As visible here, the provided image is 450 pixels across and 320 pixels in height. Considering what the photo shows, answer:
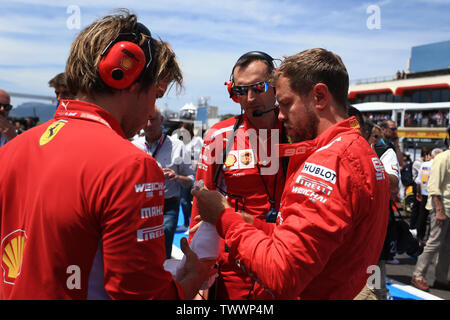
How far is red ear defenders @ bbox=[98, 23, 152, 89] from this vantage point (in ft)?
3.97

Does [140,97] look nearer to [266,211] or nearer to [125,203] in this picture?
[125,203]

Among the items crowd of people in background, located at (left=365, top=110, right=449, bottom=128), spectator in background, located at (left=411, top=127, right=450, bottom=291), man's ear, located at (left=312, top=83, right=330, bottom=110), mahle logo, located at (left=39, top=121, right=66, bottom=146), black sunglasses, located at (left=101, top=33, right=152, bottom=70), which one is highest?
crowd of people in background, located at (left=365, top=110, right=449, bottom=128)

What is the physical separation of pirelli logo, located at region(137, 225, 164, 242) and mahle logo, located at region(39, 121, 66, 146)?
438 mm

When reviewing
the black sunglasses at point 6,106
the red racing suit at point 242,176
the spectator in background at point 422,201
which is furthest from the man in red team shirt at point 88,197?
the spectator in background at point 422,201

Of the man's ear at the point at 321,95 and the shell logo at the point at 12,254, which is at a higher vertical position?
the man's ear at the point at 321,95

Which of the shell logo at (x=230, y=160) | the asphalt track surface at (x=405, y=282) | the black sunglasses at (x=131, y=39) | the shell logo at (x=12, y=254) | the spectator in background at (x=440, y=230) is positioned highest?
the black sunglasses at (x=131, y=39)

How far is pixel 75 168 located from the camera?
105cm

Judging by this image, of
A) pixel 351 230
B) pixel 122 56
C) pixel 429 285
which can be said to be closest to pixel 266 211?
pixel 351 230

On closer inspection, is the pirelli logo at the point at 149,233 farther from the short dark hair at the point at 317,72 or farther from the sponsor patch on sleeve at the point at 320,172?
the short dark hair at the point at 317,72

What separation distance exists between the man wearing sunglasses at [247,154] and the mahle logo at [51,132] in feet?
4.29

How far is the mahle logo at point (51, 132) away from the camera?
1.16 meters

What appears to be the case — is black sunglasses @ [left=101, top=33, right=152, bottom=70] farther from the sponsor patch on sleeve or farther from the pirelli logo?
the sponsor patch on sleeve

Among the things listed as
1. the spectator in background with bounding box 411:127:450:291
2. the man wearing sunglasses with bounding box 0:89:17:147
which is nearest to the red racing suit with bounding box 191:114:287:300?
the man wearing sunglasses with bounding box 0:89:17:147

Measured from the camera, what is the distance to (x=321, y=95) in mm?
1509
